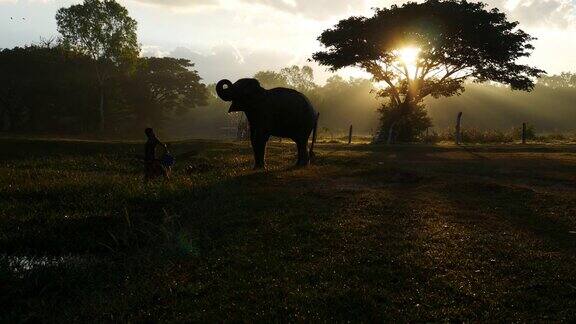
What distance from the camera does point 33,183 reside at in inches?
465

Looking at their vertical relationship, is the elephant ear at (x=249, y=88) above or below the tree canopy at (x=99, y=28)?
below

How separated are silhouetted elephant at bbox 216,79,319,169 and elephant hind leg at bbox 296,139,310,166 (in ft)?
0.69

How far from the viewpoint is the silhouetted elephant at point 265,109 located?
15445 millimetres

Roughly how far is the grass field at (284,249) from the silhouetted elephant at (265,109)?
2.48m

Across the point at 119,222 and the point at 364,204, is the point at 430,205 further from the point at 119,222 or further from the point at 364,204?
the point at 119,222

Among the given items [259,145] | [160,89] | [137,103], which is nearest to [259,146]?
[259,145]

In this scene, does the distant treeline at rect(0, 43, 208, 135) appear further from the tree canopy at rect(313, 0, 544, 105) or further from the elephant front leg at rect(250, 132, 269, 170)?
the elephant front leg at rect(250, 132, 269, 170)

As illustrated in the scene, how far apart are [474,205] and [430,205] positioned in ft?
3.33

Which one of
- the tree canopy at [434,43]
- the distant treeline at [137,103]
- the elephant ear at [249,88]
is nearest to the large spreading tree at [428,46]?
the tree canopy at [434,43]

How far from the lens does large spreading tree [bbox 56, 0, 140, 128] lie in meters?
47.6

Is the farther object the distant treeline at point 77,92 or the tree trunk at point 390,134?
the distant treeline at point 77,92

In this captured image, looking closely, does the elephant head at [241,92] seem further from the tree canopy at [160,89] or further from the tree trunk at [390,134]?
the tree canopy at [160,89]

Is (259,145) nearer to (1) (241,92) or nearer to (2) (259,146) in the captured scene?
(2) (259,146)

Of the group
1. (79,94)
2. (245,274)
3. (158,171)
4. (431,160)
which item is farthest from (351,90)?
(245,274)
